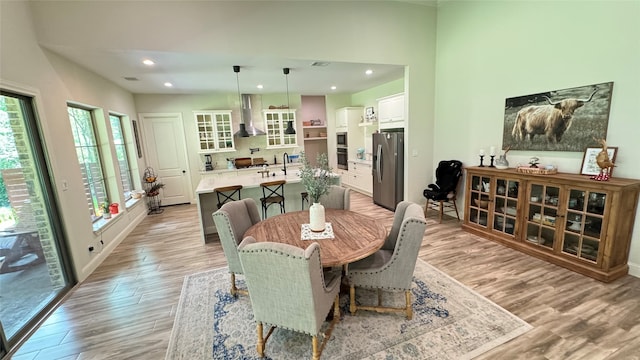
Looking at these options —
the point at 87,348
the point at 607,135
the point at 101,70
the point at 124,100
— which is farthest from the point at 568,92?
the point at 124,100

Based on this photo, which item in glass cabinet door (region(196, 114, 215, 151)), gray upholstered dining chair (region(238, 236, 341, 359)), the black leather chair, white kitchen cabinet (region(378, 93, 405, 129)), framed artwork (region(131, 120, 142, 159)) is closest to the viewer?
gray upholstered dining chair (region(238, 236, 341, 359))

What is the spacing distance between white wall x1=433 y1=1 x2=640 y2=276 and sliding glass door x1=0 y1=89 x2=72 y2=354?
5485mm

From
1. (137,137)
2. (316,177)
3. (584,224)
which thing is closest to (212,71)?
(137,137)

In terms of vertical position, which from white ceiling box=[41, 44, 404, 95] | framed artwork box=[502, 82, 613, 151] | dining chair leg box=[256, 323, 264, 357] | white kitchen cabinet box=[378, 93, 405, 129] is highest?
white ceiling box=[41, 44, 404, 95]

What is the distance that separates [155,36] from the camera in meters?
3.02

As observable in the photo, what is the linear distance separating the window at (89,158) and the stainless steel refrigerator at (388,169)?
192 inches

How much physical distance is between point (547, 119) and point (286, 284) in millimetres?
3631

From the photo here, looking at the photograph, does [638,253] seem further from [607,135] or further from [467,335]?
[467,335]

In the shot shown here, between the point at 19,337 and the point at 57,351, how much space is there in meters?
0.46

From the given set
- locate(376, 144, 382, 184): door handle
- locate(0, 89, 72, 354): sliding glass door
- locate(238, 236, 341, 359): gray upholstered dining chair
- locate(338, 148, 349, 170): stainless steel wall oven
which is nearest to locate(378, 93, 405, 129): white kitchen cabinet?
locate(376, 144, 382, 184): door handle

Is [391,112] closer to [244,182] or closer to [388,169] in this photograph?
[388,169]

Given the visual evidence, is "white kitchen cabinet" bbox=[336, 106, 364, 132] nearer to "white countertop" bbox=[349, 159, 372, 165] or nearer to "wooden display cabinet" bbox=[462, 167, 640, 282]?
"white countertop" bbox=[349, 159, 372, 165]

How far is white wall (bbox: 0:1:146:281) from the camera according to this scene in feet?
7.74

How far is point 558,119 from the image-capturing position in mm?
3004
